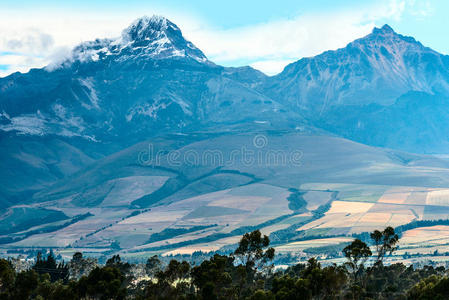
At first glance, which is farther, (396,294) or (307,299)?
(396,294)

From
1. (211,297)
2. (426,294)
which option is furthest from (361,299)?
(211,297)

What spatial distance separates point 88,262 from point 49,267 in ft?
83.3

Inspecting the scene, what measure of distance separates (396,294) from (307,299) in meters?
30.8

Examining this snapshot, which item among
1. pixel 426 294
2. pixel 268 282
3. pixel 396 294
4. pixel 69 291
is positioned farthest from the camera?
pixel 268 282

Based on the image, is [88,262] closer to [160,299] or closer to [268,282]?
[268,282]

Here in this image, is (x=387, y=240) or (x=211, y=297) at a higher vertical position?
(x=387, y=240)

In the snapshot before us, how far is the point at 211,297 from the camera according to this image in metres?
108

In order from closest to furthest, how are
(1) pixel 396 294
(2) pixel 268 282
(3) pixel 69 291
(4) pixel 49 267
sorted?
(3) pixel 69 291 < (1) pixel 396 294 < (2) pixel 268 282 < (4) pixel 49 267

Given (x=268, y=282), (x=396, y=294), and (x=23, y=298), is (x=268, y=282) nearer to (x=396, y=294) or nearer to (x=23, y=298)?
(x=396, y=294)

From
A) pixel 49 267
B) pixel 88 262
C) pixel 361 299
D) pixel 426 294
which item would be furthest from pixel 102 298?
pixel 88 262

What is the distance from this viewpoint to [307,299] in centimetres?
9906

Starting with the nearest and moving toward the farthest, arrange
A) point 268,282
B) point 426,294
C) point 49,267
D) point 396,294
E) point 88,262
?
point 426,294
point 396,294
point 268,282
point 49,267
point 88,262

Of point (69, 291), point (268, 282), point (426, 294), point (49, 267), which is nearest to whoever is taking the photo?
point (426, 294)

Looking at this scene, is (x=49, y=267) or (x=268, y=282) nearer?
(x=268, y=282)
